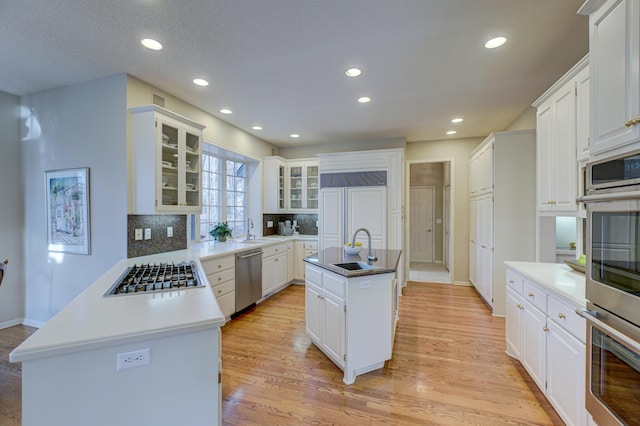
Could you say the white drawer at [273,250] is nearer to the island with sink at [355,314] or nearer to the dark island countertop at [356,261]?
the dark island countertop at [356,261]

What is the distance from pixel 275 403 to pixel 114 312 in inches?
52.3

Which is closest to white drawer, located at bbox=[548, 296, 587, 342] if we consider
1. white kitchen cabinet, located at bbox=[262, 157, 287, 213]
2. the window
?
the window

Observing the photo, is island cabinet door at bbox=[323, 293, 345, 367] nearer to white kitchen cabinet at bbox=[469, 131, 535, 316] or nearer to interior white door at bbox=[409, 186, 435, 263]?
white kitchen cabinet at bbox=[469, 131, 535, 316]

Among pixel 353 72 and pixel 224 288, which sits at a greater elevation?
pixel 353 72

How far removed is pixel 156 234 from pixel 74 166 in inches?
44.5

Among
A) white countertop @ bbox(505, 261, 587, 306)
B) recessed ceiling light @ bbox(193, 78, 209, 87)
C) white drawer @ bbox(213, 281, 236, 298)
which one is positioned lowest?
white drawer @ bbox(213, 281, 236, 298)

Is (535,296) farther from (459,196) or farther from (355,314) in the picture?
(459,196)

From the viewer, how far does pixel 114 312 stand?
1370 millimetres

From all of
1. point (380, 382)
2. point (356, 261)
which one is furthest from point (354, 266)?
point (380, 382)

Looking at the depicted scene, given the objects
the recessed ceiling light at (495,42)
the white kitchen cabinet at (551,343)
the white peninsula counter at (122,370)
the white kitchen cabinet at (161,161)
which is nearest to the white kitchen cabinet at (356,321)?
the white kitchen cabinet at (551,343)

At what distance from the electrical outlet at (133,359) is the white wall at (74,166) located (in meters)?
2.06

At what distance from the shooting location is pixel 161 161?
2879mm

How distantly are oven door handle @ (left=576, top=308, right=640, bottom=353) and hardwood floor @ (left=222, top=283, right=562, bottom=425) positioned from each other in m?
0.99

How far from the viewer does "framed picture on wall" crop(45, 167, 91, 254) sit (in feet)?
9.68
